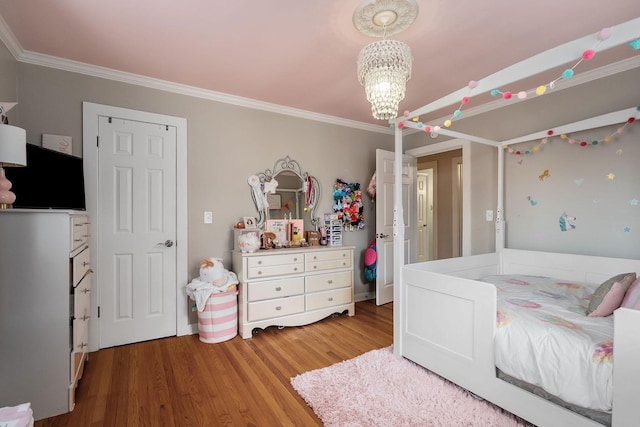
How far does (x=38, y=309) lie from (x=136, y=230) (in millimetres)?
1105

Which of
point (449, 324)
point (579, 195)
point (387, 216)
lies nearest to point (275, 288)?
point (449, 324)

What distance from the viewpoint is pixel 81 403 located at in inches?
72.2

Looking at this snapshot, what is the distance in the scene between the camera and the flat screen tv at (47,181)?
185 centimetres

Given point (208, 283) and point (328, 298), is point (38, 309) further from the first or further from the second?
point (328, 298)

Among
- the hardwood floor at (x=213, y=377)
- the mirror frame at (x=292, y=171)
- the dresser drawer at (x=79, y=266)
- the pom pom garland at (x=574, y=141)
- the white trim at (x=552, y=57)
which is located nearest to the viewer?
the white trim at (x=552, y=57)

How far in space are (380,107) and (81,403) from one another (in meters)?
2.53

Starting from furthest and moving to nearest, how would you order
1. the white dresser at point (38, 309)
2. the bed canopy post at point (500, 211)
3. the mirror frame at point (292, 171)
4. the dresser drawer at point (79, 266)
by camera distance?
the mirror frame at point (292, 171) → the bed canopy post at point (500, 211) → the dresser drawer at point (79, 266) → the white dresser at point (38, 309)

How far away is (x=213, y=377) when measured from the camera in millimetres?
2129

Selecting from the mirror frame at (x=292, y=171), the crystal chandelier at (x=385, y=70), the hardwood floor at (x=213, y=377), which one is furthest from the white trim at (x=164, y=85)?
the hardwood floor at (x=213, y=377)

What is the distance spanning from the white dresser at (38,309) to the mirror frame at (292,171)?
1706 millimetres

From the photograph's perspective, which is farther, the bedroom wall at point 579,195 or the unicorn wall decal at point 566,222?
the unicorn wall decal at point 566,222

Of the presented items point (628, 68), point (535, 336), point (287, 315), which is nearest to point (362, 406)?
point (535, 336)

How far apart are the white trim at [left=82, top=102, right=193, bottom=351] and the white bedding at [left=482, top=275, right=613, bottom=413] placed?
2.62 meters

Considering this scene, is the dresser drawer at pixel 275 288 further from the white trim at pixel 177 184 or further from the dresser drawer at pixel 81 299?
the dresser drawer at pixel 81 299
